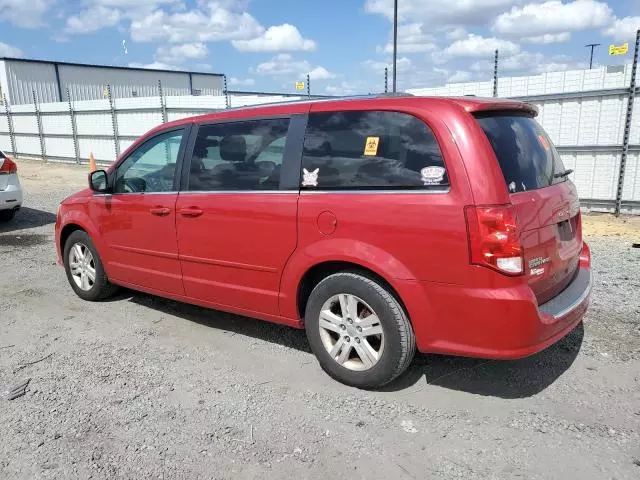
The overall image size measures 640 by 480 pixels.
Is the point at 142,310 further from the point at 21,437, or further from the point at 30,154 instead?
the point at 30,154

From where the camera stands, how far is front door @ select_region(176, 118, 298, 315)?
360 cm

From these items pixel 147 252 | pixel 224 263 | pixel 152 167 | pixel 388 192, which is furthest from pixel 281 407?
pixel 152 167

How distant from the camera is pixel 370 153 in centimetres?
321

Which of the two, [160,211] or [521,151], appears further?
[160,211]

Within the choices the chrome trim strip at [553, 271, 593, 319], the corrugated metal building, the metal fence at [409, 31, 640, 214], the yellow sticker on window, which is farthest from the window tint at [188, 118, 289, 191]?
the corrugated metal building

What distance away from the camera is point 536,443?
2.79 meters

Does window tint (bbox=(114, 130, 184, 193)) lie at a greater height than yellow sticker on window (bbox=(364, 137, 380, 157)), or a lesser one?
lesser

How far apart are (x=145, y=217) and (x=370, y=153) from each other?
2.15m

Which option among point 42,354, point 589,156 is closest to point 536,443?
point 42,354

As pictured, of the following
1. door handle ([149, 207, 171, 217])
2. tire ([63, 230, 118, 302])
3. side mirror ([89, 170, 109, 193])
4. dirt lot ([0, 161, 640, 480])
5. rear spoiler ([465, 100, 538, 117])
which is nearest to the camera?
dirt lot ([0, 161, 640, 480])

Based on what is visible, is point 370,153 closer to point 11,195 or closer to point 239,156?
point 239,156

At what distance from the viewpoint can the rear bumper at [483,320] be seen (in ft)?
9.28

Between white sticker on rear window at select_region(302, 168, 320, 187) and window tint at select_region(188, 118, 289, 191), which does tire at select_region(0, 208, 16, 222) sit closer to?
window tint at select_region(188, 118, 289, 191)

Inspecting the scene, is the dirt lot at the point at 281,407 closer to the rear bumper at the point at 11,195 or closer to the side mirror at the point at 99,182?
the side mirror at the point at 99,182
